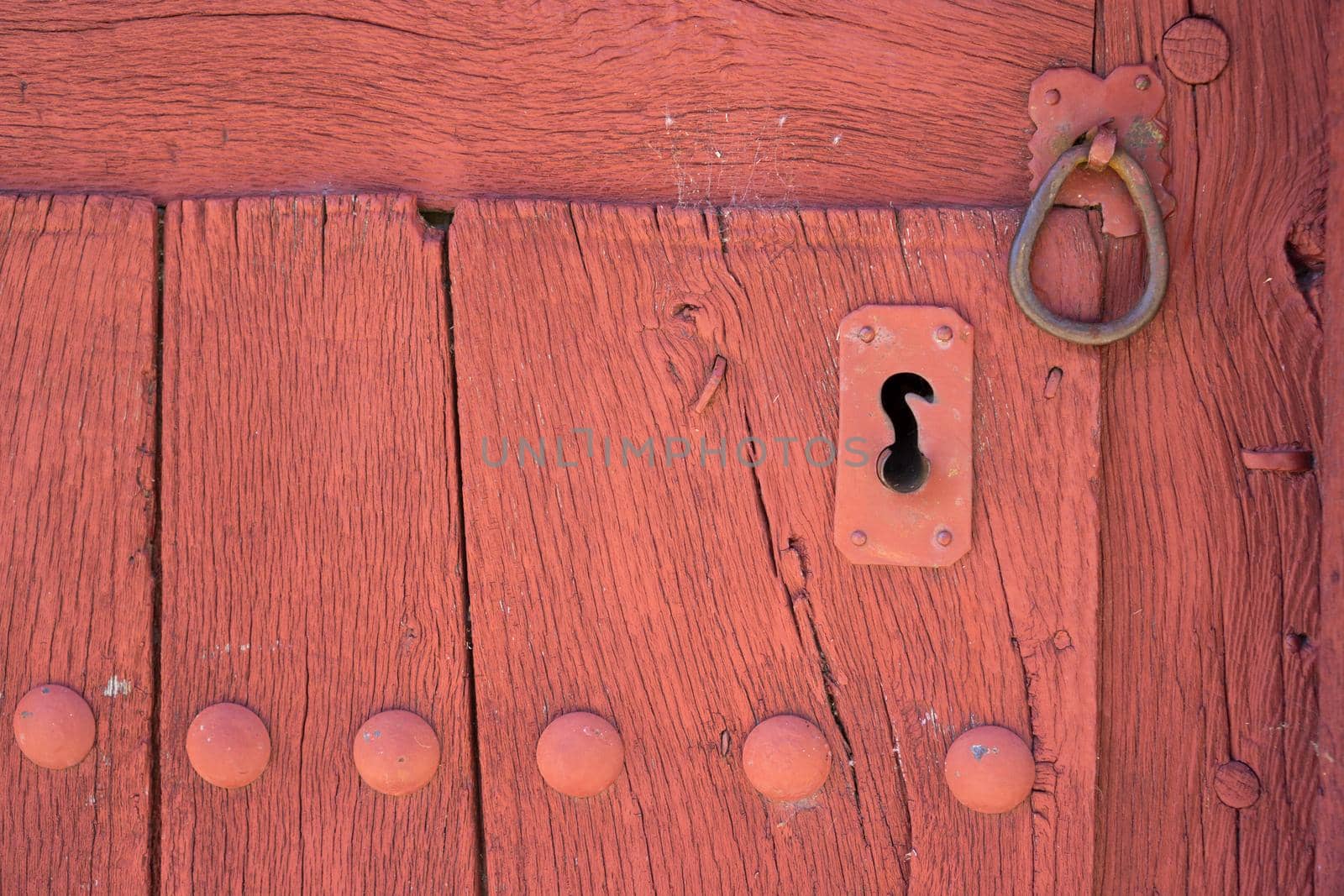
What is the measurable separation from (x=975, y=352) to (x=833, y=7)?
480mm

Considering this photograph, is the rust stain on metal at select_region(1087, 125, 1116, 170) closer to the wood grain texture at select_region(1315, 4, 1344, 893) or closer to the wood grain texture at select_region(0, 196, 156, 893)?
the wood grain texture at select_region(1315, 4, 1344, 893)

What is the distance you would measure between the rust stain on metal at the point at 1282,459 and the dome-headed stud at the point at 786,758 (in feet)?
2.05

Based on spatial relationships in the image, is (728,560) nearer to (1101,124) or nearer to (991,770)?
(991,770)

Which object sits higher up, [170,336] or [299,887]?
[170,336]

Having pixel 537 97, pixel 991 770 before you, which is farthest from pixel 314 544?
pixel 991 770

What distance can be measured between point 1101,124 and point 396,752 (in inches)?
46.1

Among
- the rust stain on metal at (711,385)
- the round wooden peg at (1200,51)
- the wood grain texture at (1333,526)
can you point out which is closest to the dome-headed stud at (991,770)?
the wood grain texture at (1333,526)

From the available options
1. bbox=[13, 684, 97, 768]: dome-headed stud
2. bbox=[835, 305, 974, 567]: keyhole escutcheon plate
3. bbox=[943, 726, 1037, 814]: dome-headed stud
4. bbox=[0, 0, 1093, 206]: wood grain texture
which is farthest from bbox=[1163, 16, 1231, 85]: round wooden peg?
bbox=[13, 684, 97, 768]: dome-headed stud

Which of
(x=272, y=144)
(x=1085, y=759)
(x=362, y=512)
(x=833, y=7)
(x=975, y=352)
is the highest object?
(x=833, y=7)

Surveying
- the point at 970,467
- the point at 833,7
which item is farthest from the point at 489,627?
the point at 833,7

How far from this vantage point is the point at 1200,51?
1.22 metres

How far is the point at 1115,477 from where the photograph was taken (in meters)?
1.24

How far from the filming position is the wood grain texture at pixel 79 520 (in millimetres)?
1295

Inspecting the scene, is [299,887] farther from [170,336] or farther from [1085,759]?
[1085,759]
